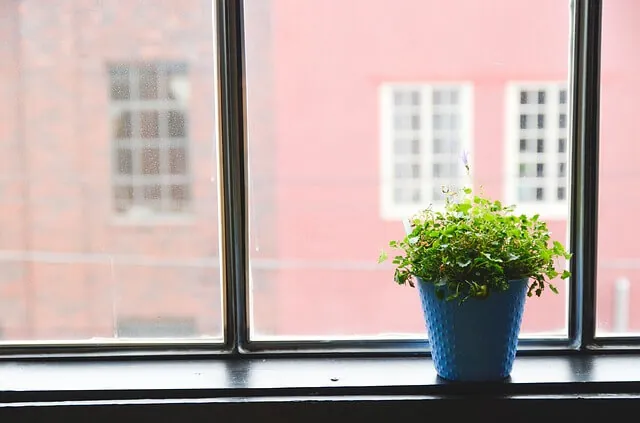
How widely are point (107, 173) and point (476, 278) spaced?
0.78 metres

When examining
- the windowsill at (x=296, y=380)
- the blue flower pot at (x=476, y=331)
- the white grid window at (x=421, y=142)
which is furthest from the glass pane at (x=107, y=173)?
the blue flower pot at (x=476, y=331)

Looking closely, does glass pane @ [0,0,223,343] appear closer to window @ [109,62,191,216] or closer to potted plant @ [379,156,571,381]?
window @ [109,62,191,216]

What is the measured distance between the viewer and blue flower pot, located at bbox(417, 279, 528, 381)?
1163mm

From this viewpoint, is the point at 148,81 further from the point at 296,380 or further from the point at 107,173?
the point at 296,380

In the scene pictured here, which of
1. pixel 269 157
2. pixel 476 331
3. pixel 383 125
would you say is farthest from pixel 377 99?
pixel 476 331

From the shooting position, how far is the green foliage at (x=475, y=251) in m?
1.15

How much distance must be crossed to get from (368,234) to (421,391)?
1.17ft

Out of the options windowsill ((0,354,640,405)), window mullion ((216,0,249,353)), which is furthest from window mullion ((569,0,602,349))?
window mullion ((216,0,249,353))

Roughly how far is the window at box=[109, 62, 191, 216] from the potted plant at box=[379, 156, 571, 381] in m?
0.49

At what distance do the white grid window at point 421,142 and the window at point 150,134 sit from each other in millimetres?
425

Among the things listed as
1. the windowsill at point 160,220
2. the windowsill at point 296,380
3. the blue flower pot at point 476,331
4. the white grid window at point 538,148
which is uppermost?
the white grid window at point 538,148

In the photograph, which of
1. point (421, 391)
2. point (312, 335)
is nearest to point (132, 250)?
point (312, 335)

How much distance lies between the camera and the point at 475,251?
46.1 inches

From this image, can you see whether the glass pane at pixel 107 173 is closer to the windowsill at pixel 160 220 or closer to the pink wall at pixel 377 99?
the windowsill at pixel 160 220
